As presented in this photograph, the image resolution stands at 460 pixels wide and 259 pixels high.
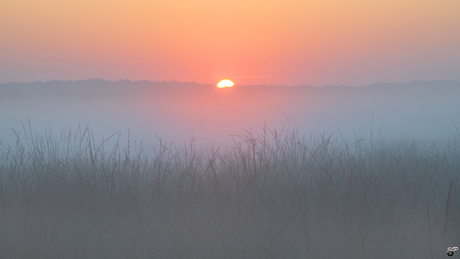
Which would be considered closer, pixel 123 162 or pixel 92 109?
pixel 123 162

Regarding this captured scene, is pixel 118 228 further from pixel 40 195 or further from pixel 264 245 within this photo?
pixel 264 245

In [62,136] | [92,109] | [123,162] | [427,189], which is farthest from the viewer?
[92,109]

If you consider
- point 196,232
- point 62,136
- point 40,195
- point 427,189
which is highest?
point 62,136

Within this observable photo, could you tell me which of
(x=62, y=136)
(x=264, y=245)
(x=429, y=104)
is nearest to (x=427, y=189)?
(x=264, y=245)

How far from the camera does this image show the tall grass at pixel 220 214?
2088 mm

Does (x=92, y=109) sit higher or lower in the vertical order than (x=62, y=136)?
higher

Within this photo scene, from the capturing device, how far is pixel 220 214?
2.34 metres

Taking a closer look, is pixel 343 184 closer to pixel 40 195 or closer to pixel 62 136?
pixel 40 195

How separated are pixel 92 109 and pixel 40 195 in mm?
7313

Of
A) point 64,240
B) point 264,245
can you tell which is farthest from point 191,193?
point 64,240

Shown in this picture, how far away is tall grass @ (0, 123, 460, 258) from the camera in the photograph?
2.09 m

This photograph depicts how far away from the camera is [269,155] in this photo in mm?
3412

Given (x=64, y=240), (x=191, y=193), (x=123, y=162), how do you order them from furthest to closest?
(x=123, y=162)
(x=191, y=193)
(x=64, y=240)

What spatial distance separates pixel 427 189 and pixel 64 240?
3.31m
